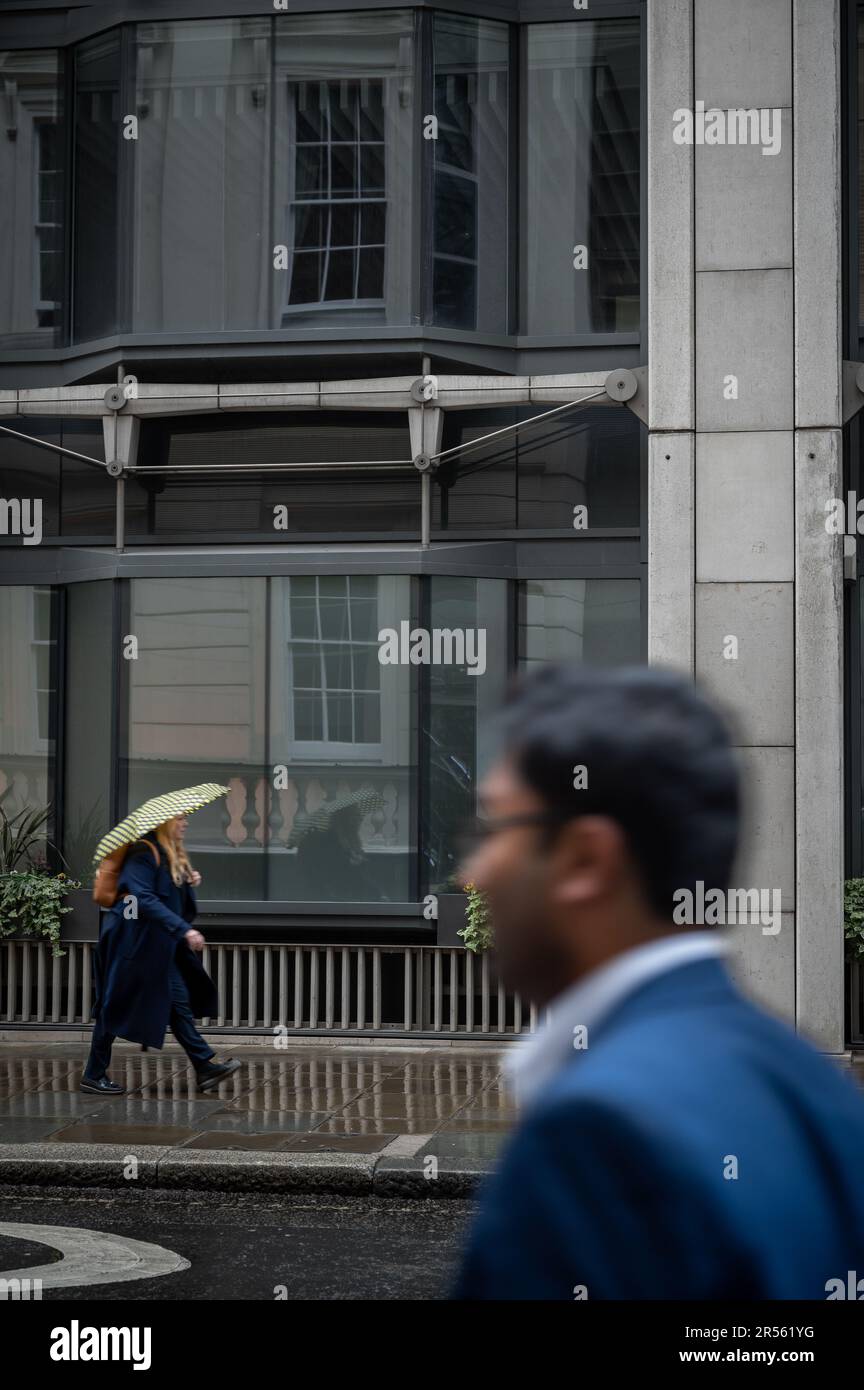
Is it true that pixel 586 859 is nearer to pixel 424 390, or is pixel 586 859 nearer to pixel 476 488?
pixel 424 390

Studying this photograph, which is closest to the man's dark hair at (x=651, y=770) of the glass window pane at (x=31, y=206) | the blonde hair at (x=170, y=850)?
the blonde hair at (x=170, y=850)

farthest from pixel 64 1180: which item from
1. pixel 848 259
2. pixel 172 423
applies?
pixel 848 259

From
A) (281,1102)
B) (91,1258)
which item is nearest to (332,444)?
(281,1102)

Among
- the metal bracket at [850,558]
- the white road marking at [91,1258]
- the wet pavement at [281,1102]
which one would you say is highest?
the metal bracket at [850,558]

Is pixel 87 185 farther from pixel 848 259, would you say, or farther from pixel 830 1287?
pixel 830 1287

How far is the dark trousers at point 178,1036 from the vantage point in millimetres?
9688

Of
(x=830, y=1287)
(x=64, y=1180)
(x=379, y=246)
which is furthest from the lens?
(x=379, y=246)

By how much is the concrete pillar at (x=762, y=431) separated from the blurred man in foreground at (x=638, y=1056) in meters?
9.57

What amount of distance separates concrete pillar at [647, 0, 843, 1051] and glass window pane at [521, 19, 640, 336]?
0.75 meters

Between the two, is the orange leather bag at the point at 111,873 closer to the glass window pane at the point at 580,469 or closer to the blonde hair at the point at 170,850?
the blonde hair at the point at 170,850

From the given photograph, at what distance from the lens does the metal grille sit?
1169 centimetres

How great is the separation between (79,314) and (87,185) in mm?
980

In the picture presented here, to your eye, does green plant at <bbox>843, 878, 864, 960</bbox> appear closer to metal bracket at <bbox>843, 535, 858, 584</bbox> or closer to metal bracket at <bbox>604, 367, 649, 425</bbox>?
metal bracket at <bbox>843, 535, 858, 584</bbox>
